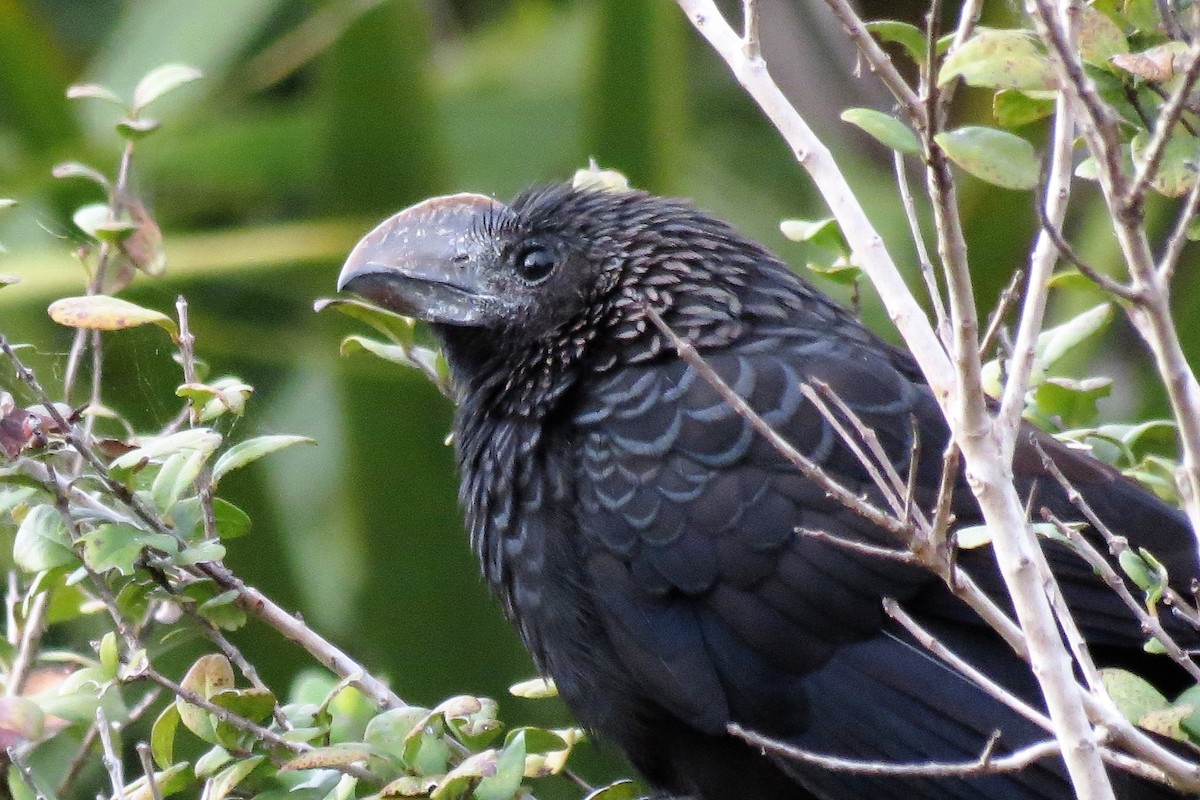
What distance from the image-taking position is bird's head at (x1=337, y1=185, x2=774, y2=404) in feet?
7.32

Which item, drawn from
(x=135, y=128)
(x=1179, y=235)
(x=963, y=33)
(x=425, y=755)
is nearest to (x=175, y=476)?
(x=425, y=755)

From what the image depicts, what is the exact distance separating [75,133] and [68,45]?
153cm

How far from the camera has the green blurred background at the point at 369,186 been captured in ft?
11.9

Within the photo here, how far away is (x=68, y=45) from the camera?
5656mm

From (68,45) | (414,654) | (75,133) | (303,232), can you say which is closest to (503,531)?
(414,654)

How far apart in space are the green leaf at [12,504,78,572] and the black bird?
2.25ft

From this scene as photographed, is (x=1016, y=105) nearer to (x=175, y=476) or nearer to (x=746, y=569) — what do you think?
(x=746, y=569)

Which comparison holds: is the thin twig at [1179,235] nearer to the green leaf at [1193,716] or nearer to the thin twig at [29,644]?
the green leaf at [1193,716]

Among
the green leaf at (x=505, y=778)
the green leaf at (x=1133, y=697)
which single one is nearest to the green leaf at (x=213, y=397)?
the green leaf at (x=505, y=778)

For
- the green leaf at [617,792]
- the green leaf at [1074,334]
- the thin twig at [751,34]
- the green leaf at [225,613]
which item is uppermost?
the thin twig at [751,34]

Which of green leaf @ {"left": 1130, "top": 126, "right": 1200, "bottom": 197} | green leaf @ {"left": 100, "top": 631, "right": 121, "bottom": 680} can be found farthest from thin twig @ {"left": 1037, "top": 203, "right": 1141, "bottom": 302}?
green leaf @ {"left": 100, "top": 631, "right": 121, "bottom": 680}

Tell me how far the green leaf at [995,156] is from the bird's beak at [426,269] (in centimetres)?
116

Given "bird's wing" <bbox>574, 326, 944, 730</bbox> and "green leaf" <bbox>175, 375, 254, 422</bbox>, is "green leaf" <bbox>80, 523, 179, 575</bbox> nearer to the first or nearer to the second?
"green leaf" <bbox>175, 375, 254, 422</bbox>

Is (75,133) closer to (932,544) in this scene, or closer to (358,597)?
(358,597)
